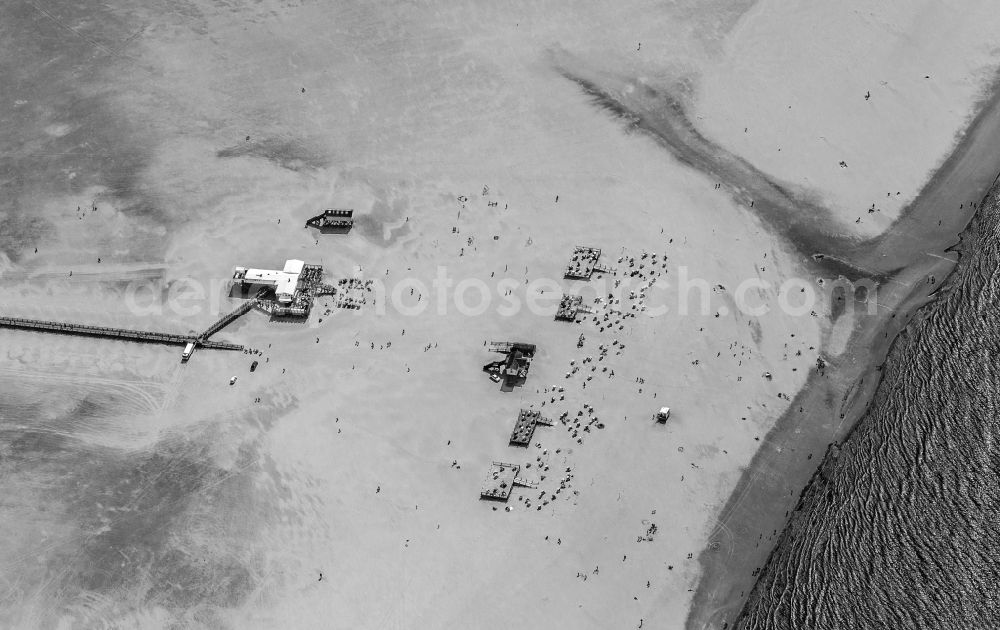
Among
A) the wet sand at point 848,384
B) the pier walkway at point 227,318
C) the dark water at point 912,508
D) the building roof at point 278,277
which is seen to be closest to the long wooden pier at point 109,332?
the pier walkway at point 227,318

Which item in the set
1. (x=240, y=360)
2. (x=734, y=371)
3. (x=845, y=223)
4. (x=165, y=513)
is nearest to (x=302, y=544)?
(x=165, y=513)

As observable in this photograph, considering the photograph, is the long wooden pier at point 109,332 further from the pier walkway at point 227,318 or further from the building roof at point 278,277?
the building roof at point 278,277

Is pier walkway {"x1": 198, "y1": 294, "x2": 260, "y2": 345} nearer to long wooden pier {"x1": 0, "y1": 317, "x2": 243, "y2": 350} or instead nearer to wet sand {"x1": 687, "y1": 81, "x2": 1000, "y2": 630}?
long wooden pier {"x1": 0, "y1": 317, "x2": 243, "y2": 350}

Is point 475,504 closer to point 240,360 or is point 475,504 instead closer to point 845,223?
point 240,360

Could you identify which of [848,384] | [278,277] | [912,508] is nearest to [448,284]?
[278,277]

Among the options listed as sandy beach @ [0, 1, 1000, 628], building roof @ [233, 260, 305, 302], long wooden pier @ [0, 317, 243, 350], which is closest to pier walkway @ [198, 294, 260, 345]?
long wooden pier @ [0, 317, 243, 350]

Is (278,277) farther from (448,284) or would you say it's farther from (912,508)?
(912,508)
